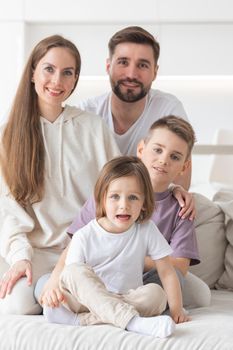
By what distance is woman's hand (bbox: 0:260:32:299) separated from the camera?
88.5 inches

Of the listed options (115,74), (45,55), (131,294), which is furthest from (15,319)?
(115,74)

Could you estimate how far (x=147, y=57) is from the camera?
9.70 feet

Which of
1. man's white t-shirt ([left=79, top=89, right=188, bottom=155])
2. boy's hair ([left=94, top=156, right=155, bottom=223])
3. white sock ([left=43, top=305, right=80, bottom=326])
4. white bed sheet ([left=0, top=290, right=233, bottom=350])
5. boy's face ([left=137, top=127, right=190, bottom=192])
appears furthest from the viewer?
man's white t-shirt ([left=79, top=89, right=188, bottom=155])

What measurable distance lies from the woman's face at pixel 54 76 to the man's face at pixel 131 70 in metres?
0.40

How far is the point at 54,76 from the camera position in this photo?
8.29 ft

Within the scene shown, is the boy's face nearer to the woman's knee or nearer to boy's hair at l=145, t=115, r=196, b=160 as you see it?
boy's hair at l=145, t=115, r=196, b=160

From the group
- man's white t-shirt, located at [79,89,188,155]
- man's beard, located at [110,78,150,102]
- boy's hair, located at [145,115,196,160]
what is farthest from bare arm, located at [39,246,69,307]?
man's beard, located at [110,78,150,102]

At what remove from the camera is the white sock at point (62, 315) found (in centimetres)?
201

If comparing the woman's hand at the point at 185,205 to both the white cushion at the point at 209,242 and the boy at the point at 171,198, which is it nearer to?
the boy at the point at 171,198

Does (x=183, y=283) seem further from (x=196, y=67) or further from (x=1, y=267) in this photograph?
(x=196, y=67)

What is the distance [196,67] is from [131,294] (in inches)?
118

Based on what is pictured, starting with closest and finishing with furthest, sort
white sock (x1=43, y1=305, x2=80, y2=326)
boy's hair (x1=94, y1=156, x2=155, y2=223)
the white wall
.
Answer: white sock (x1=43, y1=305, x2=80, y2=326), boy's hair (x1=94, y1=156, x2=155, y2=223), the white wall

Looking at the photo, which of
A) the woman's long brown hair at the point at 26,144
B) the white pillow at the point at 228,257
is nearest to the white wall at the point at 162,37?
the white pillow at the point at 228,257

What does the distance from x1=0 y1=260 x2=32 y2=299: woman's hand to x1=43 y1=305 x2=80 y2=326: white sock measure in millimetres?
236
